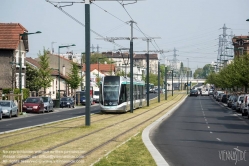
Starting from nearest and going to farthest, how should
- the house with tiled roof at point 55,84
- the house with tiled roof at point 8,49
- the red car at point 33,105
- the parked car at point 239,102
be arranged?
the parked car at point 239,102
the red car at point 33,105
the house with tiled roof at point 8,49
the house with tiled roof at point 55,84

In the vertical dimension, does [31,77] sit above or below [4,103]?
above

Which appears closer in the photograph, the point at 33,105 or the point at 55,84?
the point at 33,105

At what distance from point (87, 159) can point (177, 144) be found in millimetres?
6410

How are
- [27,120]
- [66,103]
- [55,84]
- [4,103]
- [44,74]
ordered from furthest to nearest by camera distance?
[55,84] < [44,74] < [66,103] < [4,103] < [27,120]

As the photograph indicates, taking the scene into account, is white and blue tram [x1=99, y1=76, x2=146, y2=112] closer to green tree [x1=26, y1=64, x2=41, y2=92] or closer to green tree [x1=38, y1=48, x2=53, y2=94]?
green tree [x1=38, y1=48, x2=53, y2=94]

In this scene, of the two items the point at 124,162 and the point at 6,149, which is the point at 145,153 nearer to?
the point at 124,162

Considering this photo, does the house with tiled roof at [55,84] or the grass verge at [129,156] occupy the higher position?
the house with tiled roof at [55,84]

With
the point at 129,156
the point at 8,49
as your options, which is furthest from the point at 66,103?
the point at 129,156

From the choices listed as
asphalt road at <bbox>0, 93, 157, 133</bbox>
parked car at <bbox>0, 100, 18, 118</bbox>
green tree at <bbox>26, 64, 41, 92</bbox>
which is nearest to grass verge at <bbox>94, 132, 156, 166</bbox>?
asphalt road at <bbox>0, 93, 157, 133</bbox>

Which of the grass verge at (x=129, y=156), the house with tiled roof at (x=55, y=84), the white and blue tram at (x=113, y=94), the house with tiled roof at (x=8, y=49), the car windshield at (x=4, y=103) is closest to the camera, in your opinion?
the grass verge at (x=129, y=156)

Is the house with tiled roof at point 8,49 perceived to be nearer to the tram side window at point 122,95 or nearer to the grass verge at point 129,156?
the tram side window at point 122,95

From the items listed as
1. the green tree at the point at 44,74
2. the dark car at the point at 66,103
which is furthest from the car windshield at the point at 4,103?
the green tree at the point at 44,74

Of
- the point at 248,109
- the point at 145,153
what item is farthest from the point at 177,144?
the point at 248,109

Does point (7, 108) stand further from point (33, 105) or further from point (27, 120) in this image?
point (33, 105)
